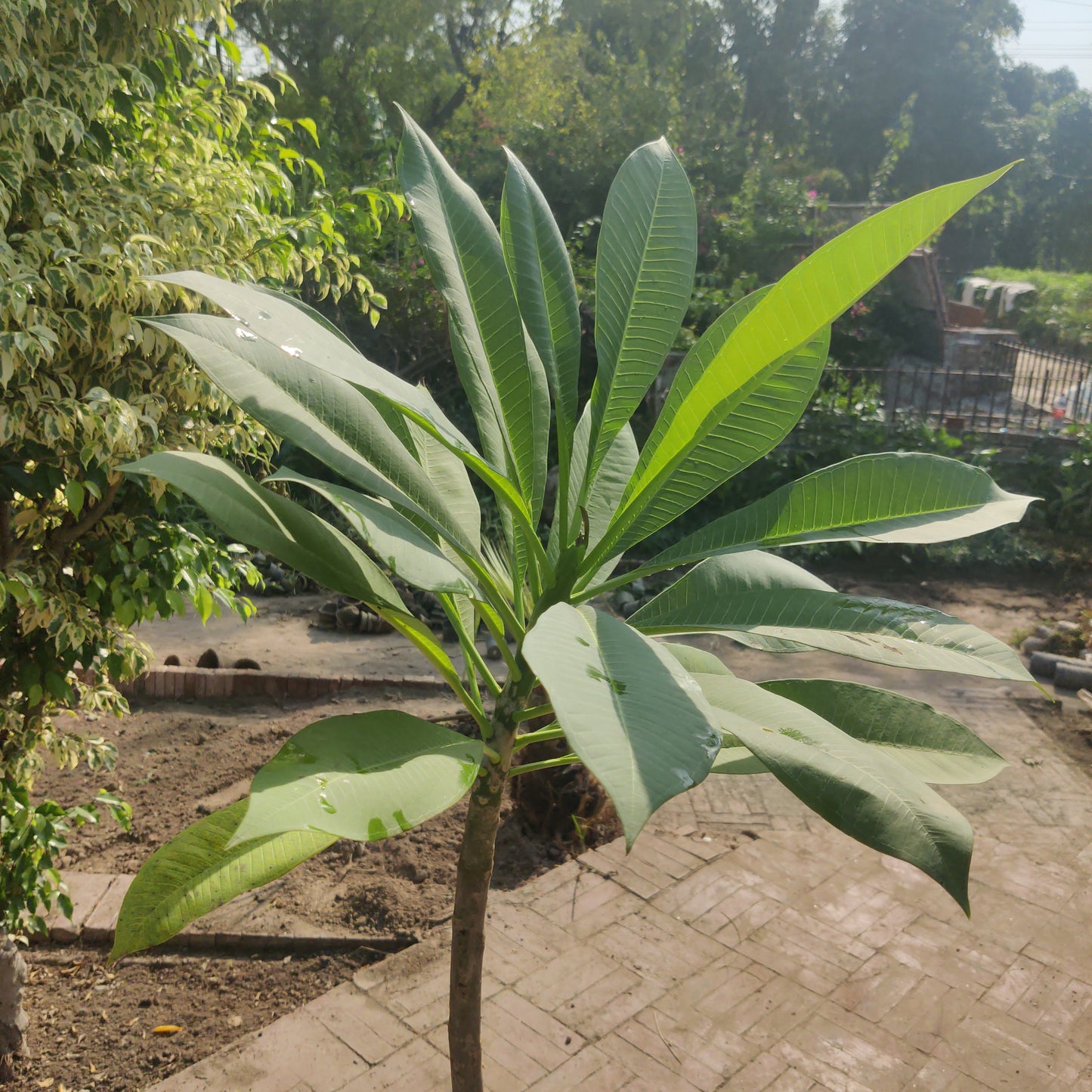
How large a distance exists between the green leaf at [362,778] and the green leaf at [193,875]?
0.66 feet

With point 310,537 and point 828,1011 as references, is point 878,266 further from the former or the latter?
point 828,1011

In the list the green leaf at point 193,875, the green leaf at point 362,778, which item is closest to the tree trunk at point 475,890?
the green leaf at point 362,778

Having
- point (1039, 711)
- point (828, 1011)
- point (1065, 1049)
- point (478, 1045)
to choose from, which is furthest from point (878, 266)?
point (1039, 711)

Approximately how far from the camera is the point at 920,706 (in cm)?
138

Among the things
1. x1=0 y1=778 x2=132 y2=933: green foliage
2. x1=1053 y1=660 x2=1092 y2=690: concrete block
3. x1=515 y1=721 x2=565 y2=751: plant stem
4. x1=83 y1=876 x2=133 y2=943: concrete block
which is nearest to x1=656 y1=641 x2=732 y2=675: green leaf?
x1=515 y1=721 x2=565 y2=751: plant stem

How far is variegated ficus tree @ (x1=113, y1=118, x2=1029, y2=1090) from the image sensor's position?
Answer: 100 cm

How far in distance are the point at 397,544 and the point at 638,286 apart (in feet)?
1.98

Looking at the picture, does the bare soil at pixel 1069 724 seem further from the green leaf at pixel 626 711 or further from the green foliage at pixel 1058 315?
the green foliage at pixel 1058 315

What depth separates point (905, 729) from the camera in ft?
4.43

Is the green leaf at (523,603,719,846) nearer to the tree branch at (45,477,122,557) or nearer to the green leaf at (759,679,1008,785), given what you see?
the green leaf at (759,679,1008,785)

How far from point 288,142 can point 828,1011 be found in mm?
9437

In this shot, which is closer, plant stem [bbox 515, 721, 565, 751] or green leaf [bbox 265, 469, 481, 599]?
green leaf [bbox 265, 469, 481, 599]

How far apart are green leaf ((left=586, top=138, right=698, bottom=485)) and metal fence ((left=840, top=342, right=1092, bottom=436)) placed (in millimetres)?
8640

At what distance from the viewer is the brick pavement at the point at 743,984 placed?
8.08 feet
